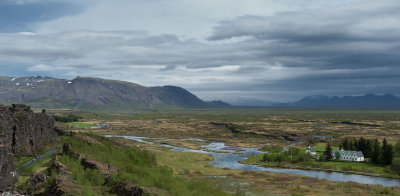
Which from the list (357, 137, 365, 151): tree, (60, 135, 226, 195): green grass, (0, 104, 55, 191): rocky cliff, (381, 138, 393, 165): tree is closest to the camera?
(60, 135, 226, 195): green grass

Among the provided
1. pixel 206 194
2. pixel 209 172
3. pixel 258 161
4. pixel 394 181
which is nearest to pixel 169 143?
pixel 258 161

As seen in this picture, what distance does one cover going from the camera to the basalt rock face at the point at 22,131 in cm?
6669

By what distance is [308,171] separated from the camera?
101000 millimetres

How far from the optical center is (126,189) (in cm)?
3509

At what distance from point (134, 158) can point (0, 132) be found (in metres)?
27.3

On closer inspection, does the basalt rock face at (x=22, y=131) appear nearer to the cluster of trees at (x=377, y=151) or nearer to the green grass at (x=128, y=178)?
the green grass at (x=128, y=178)

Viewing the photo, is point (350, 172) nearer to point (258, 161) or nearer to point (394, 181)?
point (394, 181)

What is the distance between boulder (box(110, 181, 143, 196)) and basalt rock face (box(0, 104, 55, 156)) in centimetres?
3494

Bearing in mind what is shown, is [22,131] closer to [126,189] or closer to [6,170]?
[6,170]

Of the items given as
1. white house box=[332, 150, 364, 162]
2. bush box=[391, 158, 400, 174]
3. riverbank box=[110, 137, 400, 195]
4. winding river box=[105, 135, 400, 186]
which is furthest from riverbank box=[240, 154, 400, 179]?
riverbank box=[110, 137, 400, 195]

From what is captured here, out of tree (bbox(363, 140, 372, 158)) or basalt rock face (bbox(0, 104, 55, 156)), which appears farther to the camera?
tree (bbox(363, 140, 372, 158))

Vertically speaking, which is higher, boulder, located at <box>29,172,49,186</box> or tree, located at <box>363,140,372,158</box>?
boulder, located at <box>29,172,49,186</box>

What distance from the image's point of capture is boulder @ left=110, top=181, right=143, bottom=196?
34.6 metres

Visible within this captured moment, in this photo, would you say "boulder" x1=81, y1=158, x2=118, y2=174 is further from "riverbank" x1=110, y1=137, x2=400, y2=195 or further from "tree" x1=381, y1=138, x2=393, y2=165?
"tree" x1=381, y1=138, x2=393, y2=165
